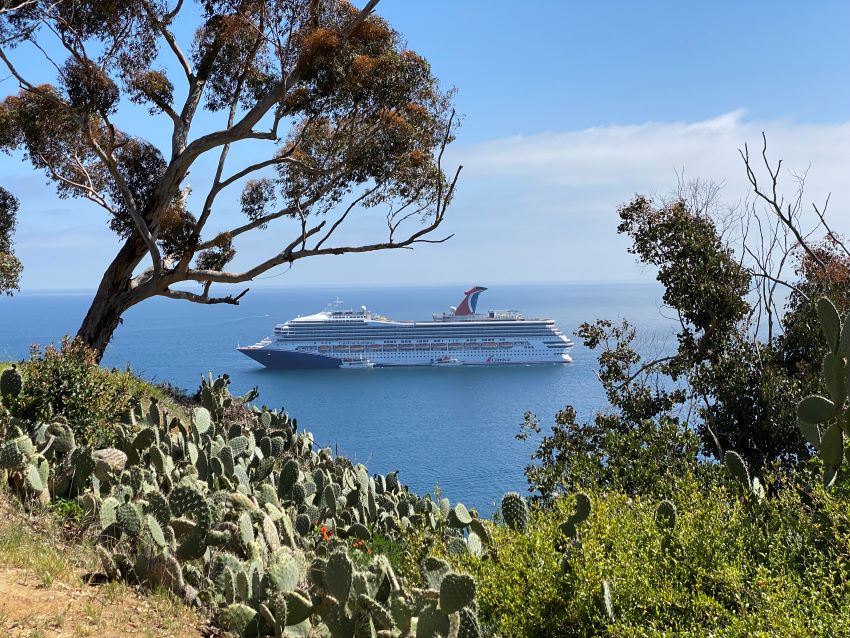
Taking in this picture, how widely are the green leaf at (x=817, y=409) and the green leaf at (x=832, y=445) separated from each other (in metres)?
0.06

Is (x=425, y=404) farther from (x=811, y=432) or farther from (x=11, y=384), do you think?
(x=811, y=432)

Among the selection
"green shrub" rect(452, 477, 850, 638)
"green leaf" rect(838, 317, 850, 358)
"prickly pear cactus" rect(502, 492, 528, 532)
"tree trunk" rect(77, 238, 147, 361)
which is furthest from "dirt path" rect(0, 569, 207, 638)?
"tree trunk" rect(77, 238, 147, 361)

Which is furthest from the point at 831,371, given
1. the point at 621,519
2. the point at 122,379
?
the point at 122,379

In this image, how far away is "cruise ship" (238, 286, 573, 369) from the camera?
51.9 metres

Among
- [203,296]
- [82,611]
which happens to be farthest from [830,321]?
[203,296]

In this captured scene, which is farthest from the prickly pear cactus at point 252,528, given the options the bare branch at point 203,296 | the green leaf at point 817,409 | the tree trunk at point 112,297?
the bare branch at point 203,296

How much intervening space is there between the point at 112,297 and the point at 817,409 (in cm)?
1214

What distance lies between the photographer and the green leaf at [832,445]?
4277 mm

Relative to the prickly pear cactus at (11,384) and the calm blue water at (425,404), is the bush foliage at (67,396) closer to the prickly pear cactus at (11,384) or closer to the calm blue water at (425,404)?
the prickly pear cactus at (11,384)

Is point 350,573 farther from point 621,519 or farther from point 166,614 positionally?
point 621,519

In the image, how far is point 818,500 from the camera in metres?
3.86

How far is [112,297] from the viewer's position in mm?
13719

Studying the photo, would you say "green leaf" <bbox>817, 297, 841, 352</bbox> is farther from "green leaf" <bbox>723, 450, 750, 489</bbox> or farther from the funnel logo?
the funnel logo

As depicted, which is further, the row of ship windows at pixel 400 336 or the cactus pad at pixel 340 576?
the row of ship windows at pixel 400 336
